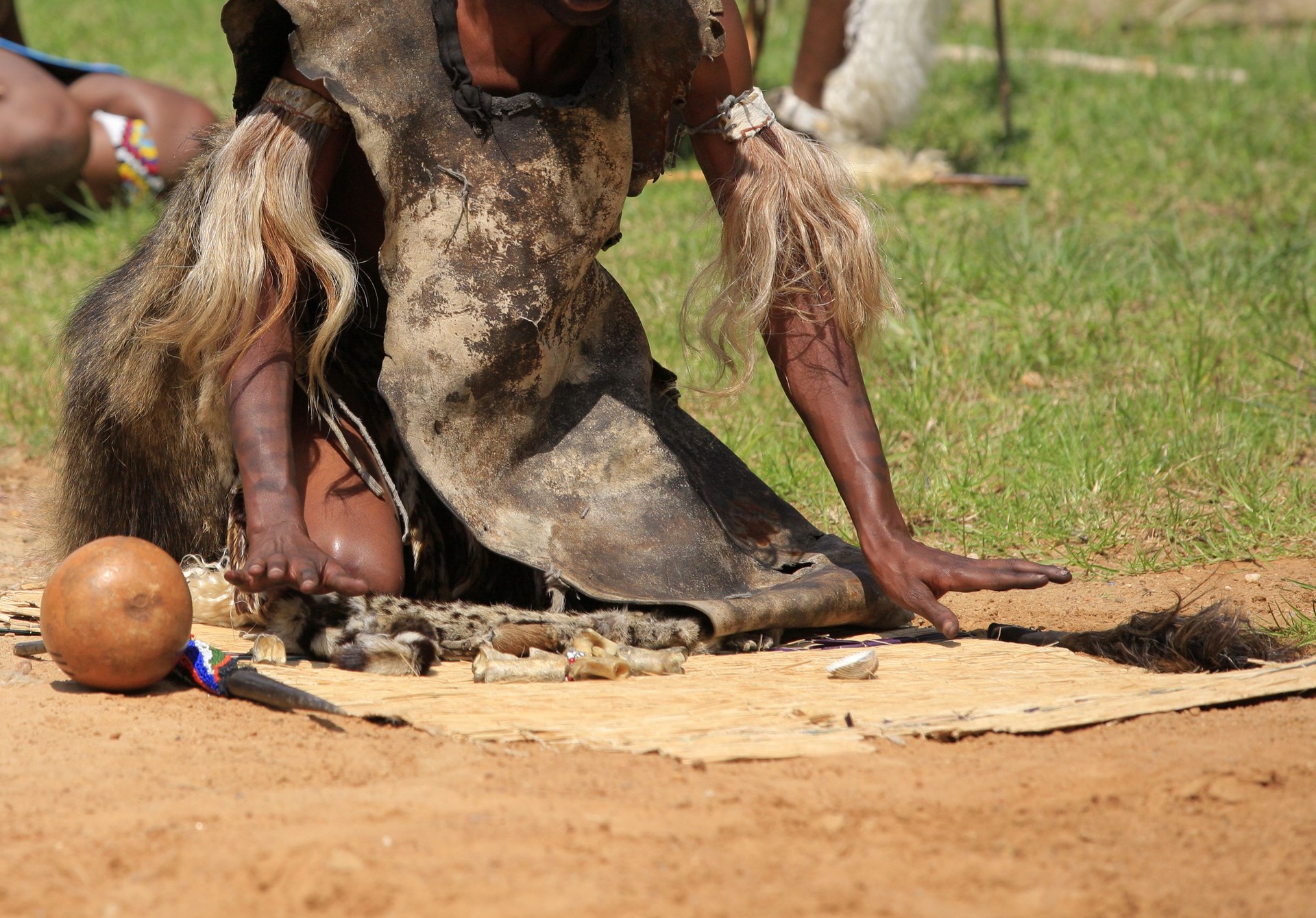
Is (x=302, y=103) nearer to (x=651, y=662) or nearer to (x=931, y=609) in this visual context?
(x=651, y=662)

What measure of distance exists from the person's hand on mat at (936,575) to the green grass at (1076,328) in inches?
18.7

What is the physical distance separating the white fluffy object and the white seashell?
4.30 meters

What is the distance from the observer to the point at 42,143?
535 centimetres

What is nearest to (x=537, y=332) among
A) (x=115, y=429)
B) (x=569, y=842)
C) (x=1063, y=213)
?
(x=115, y=429)

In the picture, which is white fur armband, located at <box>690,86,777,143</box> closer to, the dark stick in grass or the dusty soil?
the dusty soil

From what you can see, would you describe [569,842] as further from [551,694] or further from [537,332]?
[537,332]

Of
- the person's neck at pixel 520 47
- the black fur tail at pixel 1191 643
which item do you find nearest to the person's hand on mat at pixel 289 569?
the person's neck at pixel 520 47

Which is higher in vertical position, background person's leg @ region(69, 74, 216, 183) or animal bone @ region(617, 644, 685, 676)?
background person's leg @ region(69, 74, 216, 183)

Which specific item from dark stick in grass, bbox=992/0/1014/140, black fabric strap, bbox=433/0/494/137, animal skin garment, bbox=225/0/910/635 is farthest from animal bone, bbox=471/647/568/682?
dark stick in grass, bbox=992/0/1014/140

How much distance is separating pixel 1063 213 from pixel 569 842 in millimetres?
4693

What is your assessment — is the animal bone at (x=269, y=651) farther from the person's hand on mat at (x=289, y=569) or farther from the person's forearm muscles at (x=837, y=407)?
the person's forearm muscles at (x=837, y=407)

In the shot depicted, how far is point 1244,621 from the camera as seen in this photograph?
2342 mm

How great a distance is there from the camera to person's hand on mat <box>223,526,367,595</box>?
7.11 feet

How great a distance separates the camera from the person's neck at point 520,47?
2.32m
